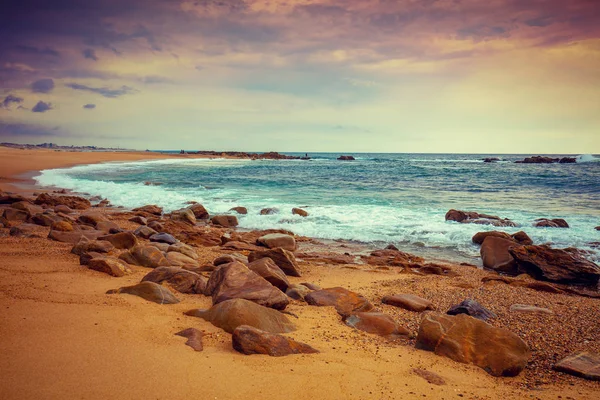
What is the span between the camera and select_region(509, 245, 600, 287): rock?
294 inches

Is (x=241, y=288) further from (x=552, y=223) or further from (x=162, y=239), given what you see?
(x=552, y=223)

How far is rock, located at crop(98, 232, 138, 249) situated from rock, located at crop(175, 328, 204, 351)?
4683 mm

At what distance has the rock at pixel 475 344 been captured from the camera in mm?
3660

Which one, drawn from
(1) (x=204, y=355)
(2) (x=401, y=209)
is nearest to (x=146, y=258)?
(1) (x=204, y=355)

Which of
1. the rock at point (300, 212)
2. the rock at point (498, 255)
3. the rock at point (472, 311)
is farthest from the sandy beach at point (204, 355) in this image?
the rock at point (300, 212)

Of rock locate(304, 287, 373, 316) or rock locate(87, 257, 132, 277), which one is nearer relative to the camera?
rock locate(304, 287, 373, 316)

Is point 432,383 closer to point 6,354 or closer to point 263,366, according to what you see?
point 263,366

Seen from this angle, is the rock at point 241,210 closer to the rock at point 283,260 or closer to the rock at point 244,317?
the rock at point 283,260

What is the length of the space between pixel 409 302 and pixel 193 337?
10.1ft

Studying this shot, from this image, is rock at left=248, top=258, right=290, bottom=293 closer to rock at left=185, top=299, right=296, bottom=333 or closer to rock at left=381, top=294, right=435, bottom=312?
rock at left=185, top=299, right=296, bottom=333

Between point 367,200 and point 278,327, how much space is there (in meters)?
15.0

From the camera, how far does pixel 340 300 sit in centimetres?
532

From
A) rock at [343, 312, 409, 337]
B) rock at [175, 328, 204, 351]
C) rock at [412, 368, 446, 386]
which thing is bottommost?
rock at [343, 312, 409, 337]

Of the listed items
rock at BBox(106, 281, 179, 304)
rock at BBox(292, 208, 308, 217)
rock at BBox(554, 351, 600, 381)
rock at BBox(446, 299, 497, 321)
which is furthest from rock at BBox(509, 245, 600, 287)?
rock at BBox(292, 208, 308, 217)
